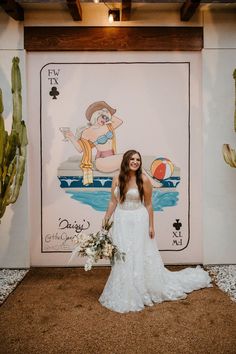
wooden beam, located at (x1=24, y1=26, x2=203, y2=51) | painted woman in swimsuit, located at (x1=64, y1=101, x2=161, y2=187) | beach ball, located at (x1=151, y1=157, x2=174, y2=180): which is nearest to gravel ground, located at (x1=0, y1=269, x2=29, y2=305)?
painted woman in swimsuit, located at (x1=64, y1=101, x2=161, y2=187)

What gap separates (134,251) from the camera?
13.9 ft

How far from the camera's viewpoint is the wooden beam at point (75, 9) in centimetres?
496

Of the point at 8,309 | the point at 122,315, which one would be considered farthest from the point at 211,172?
the point at 8,309

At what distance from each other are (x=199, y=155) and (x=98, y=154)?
1610 mm

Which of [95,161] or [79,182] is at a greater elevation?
[95,161]

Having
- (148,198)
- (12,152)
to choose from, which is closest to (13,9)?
(12,152)

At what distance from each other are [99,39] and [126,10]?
609 mm

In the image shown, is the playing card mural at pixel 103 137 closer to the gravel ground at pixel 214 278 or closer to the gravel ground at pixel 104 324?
the gravel ground at pixel 214 278

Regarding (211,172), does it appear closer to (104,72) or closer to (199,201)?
(199,201)

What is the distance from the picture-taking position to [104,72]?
5723 mm

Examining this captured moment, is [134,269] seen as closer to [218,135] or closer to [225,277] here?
[225,277]

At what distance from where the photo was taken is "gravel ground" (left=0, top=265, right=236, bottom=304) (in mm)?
4733

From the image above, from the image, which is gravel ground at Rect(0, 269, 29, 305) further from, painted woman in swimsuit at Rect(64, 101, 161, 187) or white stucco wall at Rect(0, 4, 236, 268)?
painted woman in swimsuit at Rect(64, 101, 161, 187)

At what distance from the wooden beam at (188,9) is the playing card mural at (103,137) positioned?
26.1 inches
